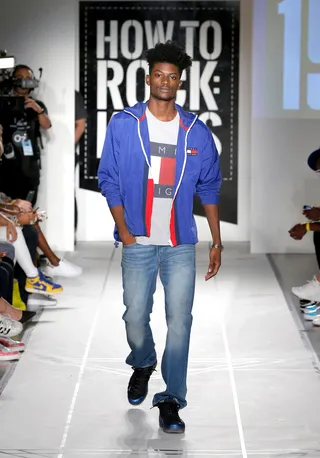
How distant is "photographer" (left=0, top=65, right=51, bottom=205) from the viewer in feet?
25.6

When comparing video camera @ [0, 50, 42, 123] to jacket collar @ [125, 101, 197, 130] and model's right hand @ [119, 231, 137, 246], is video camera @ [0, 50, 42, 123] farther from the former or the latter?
model's right hand @ [119, 231, 137, 246]

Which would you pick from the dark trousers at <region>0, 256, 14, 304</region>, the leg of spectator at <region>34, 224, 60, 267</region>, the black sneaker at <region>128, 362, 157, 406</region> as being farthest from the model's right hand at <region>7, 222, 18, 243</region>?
the black sneaker at <region>128, 362, 157, 406</region>

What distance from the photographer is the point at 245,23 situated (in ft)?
28.9

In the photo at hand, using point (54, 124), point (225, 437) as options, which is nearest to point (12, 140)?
point (54, 124)

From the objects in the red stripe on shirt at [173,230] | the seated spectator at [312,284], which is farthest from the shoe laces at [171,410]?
the seated spectator at [312,284]

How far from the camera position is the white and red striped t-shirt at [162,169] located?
4.15m

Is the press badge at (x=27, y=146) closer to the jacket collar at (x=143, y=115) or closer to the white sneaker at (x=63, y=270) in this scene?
the white sneaker at (x=63, y=270)

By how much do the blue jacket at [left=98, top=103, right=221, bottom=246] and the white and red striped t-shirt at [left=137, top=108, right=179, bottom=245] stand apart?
0.06ft

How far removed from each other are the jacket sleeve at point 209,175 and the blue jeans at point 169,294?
21 centimetres

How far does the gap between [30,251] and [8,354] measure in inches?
58.5

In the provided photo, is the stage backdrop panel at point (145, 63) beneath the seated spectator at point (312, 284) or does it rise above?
above

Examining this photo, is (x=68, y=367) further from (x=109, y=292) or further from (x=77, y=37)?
(x=77, y=37)

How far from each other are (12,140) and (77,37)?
1.41 metres

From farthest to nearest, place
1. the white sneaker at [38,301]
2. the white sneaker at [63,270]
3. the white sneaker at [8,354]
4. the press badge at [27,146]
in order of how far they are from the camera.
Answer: the press badge at [27,146] < the white sneaker at [63,270] < the white sneaker at [38,301] < the white sneaker at [8,354]
